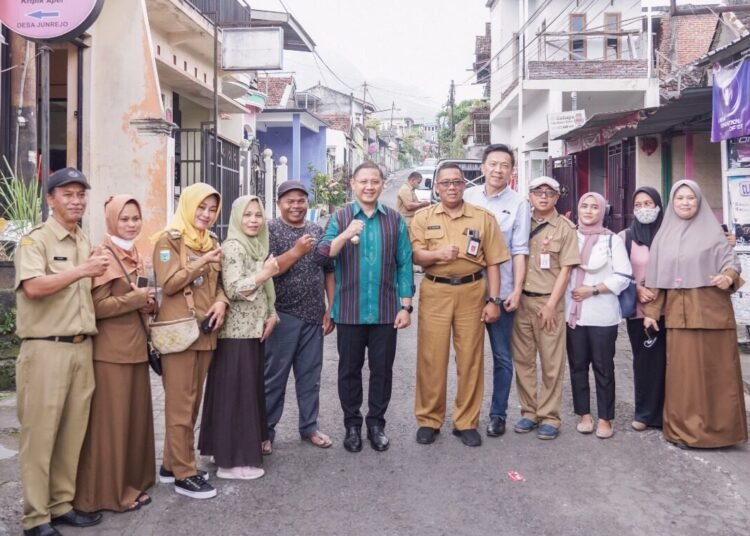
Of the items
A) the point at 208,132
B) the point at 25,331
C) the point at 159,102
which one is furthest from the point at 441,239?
the point at 208,132

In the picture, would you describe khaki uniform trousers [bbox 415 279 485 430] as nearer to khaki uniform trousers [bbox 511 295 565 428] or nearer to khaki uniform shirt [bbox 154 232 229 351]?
khaki uniform trousers [bbox 511 295 565 428]

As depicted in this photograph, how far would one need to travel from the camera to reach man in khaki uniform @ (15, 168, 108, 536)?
349cm

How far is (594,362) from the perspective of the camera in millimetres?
5262

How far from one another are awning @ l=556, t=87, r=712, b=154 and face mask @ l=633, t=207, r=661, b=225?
16.9 ft

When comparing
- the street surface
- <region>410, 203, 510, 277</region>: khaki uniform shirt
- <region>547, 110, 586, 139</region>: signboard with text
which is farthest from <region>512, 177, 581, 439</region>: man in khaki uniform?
<region>547, 110, 586, 139</region>: signboard with text

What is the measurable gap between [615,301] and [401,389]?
211 centimetres

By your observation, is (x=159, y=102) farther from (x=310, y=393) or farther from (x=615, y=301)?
(x=615, y=301)

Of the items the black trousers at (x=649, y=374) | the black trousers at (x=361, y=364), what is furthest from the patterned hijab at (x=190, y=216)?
the black trousers at (x=649, y=374)

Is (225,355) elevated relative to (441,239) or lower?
lower

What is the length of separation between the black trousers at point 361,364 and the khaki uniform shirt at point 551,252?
109 centimetres

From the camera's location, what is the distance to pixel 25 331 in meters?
3.54

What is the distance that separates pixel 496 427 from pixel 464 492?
44.1 inches

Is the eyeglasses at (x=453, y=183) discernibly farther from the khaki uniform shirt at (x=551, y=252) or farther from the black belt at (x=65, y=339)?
the black belt at (x=65, y=339)

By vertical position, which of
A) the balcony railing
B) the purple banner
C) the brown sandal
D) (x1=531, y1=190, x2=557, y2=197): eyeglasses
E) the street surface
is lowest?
the street surface
